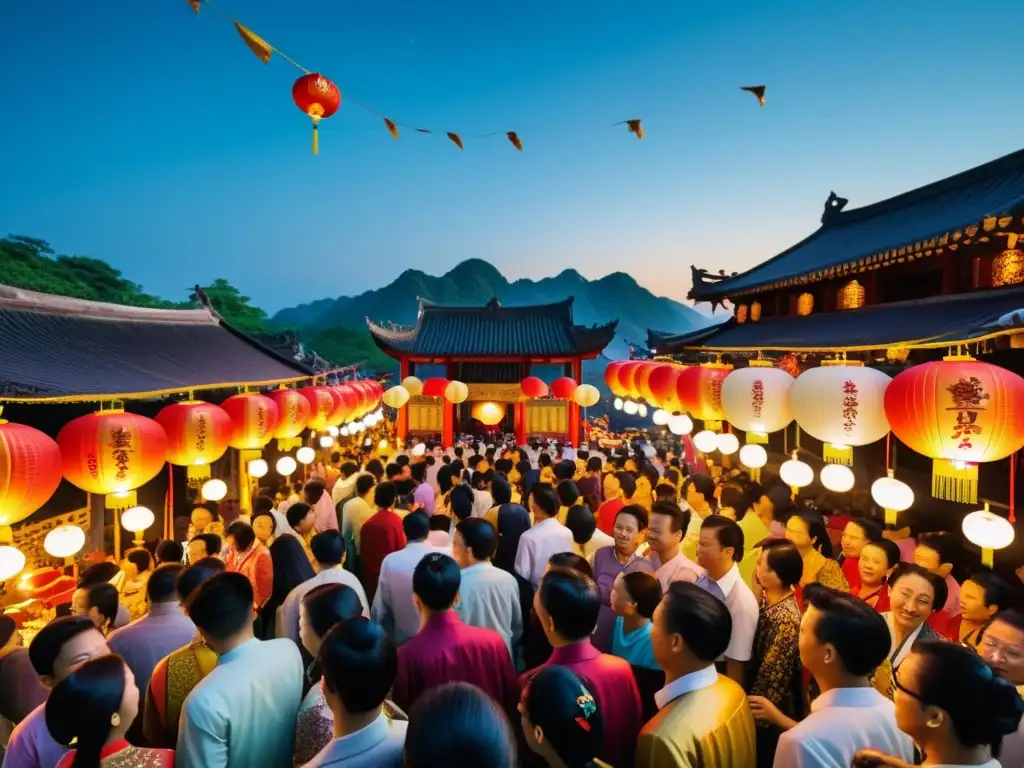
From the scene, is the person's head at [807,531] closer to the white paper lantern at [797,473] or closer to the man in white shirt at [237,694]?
the white paper lantern at [797,473]

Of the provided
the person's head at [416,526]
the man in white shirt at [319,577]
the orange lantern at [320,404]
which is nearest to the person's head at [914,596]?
the person's head at [416,526]

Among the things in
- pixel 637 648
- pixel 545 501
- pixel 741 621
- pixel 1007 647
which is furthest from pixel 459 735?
pixel 545 501

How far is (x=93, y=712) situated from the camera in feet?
6.41

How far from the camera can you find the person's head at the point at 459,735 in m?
1.53

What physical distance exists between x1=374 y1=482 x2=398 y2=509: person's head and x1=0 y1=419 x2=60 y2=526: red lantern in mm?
2719

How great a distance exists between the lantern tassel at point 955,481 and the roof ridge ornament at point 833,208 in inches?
550

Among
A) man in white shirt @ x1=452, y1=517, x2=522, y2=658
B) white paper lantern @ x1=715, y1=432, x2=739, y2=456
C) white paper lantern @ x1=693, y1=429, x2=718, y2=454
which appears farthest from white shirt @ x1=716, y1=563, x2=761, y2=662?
white paper lantern @ x1=693, y1=429, x2=718, y2=454

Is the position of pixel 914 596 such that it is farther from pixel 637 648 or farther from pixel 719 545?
pixel 637 648

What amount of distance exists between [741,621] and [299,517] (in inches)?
164

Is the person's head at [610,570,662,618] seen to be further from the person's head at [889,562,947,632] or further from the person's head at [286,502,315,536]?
the person's head at [286,502,315,536]

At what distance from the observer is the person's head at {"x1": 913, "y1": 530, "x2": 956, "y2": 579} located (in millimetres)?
4105

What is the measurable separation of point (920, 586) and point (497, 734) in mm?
3018

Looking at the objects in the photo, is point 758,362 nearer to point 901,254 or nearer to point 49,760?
point 901,254

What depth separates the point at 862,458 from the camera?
969 cm
